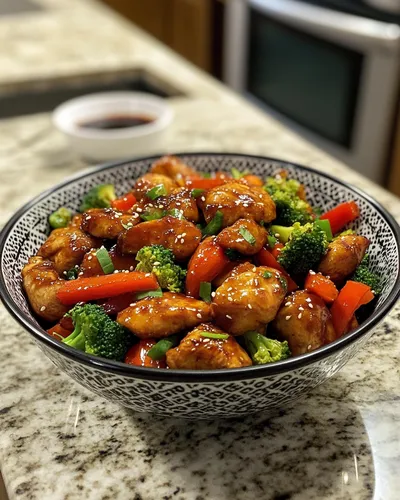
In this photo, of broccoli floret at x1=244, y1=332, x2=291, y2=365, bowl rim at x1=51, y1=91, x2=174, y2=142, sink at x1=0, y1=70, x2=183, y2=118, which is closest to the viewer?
broccoli floret at x1=244, y1=332, x2=291, y2=365

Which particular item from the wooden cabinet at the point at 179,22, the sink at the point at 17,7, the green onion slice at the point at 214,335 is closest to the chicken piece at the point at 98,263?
the green onion slice at the point at 214,335

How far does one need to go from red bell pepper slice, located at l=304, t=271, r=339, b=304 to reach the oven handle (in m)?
2.18

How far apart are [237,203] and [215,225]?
50 millimetres

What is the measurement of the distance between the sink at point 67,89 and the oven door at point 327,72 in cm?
104

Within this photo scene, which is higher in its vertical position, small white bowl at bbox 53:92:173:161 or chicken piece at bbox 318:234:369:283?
chicken piece at bbox 318:234:369:283

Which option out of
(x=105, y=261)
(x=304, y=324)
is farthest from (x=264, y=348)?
(x=105, y=261)

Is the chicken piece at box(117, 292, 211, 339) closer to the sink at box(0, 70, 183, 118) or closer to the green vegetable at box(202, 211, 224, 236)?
the green vegetable at box(202, 211, 224, 236)

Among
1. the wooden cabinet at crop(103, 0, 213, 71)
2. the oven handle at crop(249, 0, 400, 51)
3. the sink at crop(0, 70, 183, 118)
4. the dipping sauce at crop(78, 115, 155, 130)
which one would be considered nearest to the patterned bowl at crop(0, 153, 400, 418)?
the dipping sauce at crop(78, 115, 155, 130)

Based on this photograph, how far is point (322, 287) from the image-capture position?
93cm

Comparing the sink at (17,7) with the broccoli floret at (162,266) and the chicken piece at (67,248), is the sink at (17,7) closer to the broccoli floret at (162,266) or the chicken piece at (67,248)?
the chicken piece at (67,248)

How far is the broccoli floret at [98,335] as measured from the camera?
863 mm

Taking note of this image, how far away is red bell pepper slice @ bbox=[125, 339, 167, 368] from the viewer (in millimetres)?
847

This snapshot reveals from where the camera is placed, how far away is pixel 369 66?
2902 millimetres

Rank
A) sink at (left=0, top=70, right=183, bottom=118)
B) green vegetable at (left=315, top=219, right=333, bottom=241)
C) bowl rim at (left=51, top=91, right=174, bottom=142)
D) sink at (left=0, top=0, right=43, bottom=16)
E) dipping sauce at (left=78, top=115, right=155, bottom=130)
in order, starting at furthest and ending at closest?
sink at (left=0, top=0, right=43, bottom=16), sink at (left=0, top=70, right=183, bottom=118), dipping sauce at (left=78, top=115, right=155, bottom=130), bowl rim at (left=51, top=91, right=174, bottom=142), green vegetable at (left=315, top=219, right=333, bottom=241)
